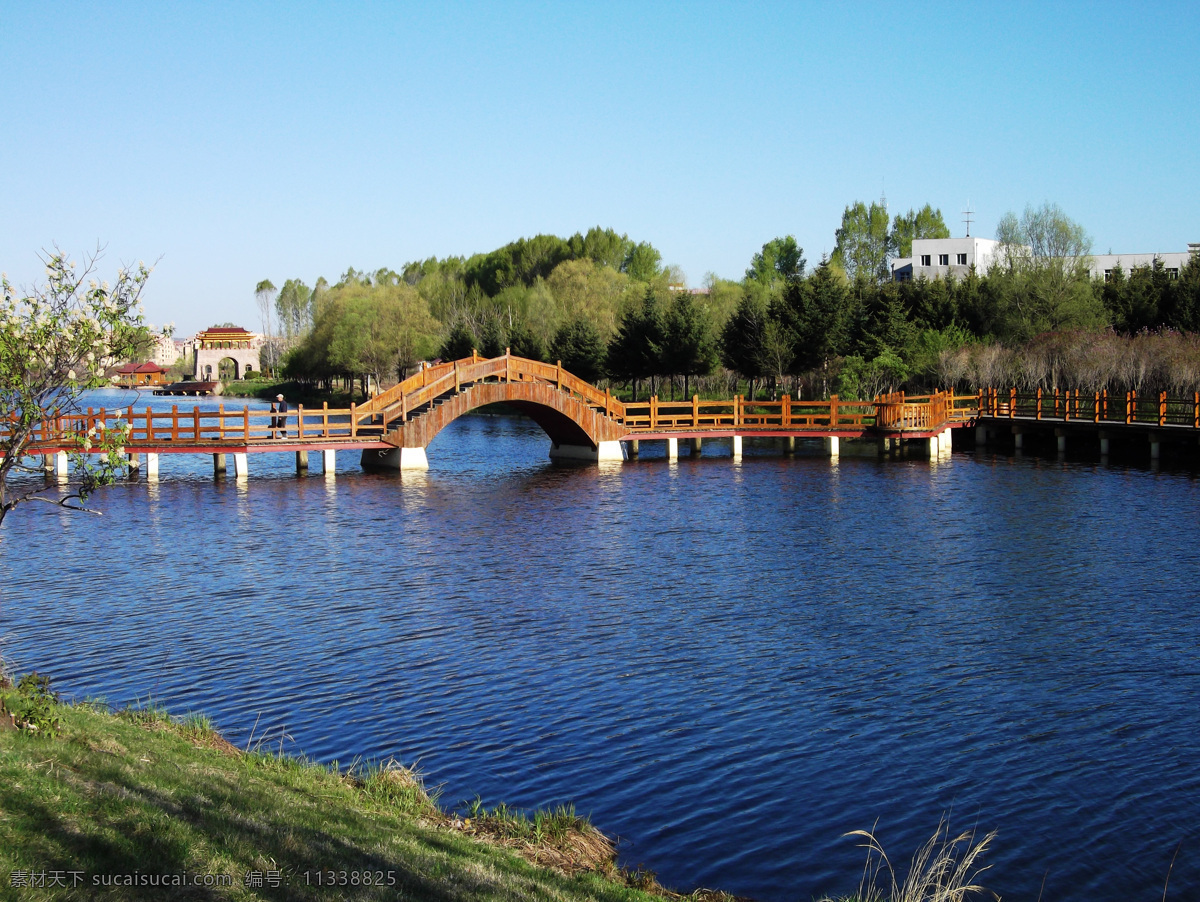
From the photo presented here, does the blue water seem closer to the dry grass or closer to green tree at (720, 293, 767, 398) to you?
the dry grass

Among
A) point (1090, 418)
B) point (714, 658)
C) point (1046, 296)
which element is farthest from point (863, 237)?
point (714, 658)

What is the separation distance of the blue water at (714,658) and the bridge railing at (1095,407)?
513 inches

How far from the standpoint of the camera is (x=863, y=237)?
130375mm

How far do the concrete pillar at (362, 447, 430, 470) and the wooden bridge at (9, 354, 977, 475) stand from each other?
0.04 meters

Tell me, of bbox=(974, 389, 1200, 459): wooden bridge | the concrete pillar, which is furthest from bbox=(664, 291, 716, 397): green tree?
the concrete pillar

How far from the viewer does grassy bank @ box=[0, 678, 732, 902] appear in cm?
746

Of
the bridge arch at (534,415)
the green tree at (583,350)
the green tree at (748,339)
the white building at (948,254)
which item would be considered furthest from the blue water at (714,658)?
the white building at (948,254)

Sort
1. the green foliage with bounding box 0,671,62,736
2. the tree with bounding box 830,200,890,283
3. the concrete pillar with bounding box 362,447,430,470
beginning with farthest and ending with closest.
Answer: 1. the tree with bounding box 830,200,890,283
2. the concrete pillar with bounding box 362,447,430,470
3. the green foliage with bounding box 0,671,62,736

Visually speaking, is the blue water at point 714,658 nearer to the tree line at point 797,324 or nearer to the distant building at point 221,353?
the tree line at point 797,324

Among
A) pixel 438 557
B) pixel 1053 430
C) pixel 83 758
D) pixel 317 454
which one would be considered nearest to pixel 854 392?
pixel 1053 430

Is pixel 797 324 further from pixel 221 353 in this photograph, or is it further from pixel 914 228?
pixel 221 353

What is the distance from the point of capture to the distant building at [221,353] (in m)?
164

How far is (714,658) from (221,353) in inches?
6290

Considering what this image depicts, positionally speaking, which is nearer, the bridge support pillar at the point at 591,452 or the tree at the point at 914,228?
the bridge support pillar at the point at 591,452
